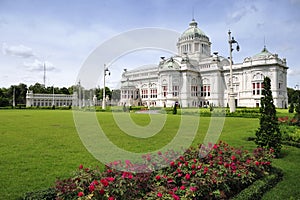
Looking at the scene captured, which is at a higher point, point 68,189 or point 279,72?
point 279,72

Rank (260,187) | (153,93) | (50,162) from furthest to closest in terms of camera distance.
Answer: (153,93), (50,162), (260,187)

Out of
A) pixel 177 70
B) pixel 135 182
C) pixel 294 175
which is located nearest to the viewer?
pixel 135 182

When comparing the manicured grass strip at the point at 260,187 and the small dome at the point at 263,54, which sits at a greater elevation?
the small dome at the point at 263,54

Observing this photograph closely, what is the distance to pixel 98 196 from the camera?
3.76 meters

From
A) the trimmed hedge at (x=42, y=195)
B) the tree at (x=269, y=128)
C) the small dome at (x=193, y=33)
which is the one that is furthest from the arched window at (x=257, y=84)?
the trimmed hedge at (x=42, y=195)

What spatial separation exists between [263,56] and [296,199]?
59467 millimetres

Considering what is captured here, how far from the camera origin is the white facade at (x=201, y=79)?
57.9m

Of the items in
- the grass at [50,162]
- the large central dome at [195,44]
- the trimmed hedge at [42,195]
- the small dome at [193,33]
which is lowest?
the grass at [50,162]

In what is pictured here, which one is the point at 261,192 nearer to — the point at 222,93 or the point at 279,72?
the point at 279,72

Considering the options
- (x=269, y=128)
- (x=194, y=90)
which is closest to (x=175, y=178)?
(x=269, y=128)

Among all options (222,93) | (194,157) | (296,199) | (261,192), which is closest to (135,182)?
(194,157)

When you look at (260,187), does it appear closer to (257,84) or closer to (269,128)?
(269,128)

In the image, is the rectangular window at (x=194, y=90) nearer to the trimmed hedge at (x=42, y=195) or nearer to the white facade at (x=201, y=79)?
the white facade at (x=201, y=79)

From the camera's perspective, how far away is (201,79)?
228 ft
